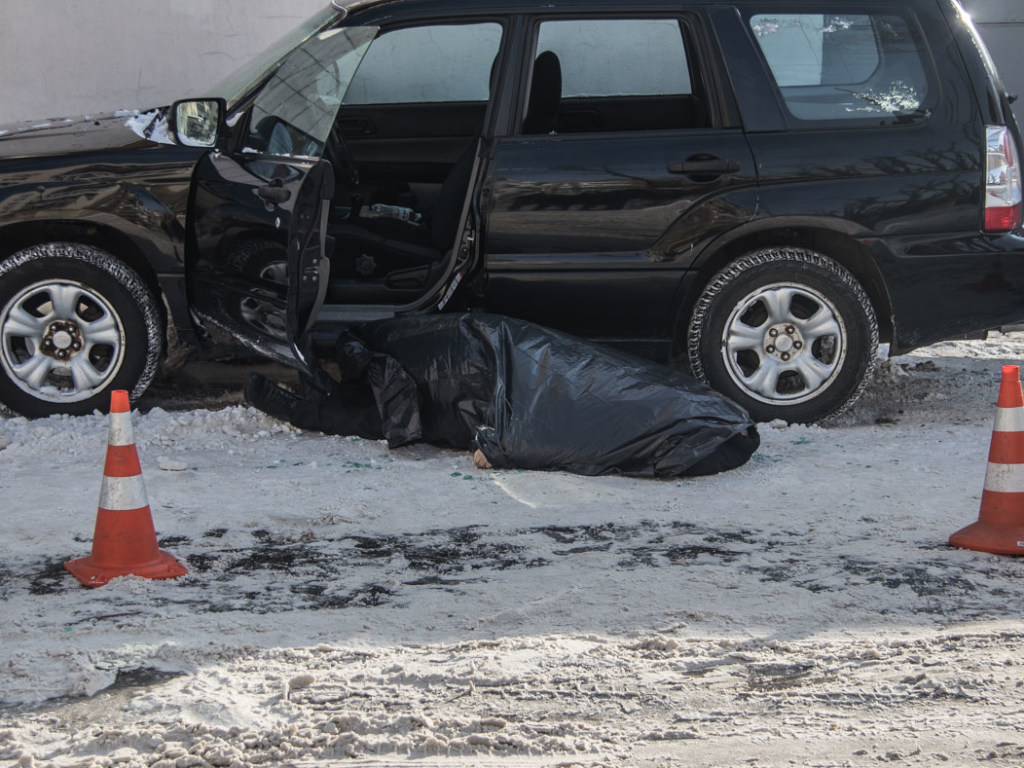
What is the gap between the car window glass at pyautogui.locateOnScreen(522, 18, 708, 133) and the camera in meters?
5.97

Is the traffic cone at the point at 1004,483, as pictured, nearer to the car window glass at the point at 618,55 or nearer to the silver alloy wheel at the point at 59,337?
the car window glass at the point at 618,55

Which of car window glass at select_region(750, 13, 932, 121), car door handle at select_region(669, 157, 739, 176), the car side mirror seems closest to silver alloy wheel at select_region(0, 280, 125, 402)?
the car side mirror

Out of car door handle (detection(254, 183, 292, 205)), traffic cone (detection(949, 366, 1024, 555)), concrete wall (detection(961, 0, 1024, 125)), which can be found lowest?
traffic cone (detection(949, 366, 1024, 555))

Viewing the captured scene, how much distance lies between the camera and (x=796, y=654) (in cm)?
333

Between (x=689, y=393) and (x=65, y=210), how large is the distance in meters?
2.79

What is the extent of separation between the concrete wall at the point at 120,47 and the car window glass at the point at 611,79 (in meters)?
3.06

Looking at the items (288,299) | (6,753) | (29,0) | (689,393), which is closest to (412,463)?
(288,299)

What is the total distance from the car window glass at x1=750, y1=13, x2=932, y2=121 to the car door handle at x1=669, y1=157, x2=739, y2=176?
1.31ft

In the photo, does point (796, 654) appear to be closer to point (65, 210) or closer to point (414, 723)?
point (414, 723)

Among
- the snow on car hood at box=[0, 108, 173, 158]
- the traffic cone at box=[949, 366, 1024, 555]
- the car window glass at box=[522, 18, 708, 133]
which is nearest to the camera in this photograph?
the traffic cone at box=[949, 366, 1024, 555]

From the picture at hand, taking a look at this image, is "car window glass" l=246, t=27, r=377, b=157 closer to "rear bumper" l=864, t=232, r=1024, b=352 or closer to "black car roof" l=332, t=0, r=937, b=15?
"black car roof" l=332, t=0, r=937, b=15

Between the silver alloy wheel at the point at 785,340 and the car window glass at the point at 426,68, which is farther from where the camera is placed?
the car window glass at the point at 426,68

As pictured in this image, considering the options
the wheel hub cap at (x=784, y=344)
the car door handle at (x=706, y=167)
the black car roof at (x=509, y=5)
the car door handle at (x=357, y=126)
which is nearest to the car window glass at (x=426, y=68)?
the car door handle at (x=357, y=126)

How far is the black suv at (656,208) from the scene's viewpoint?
566 centimetres
